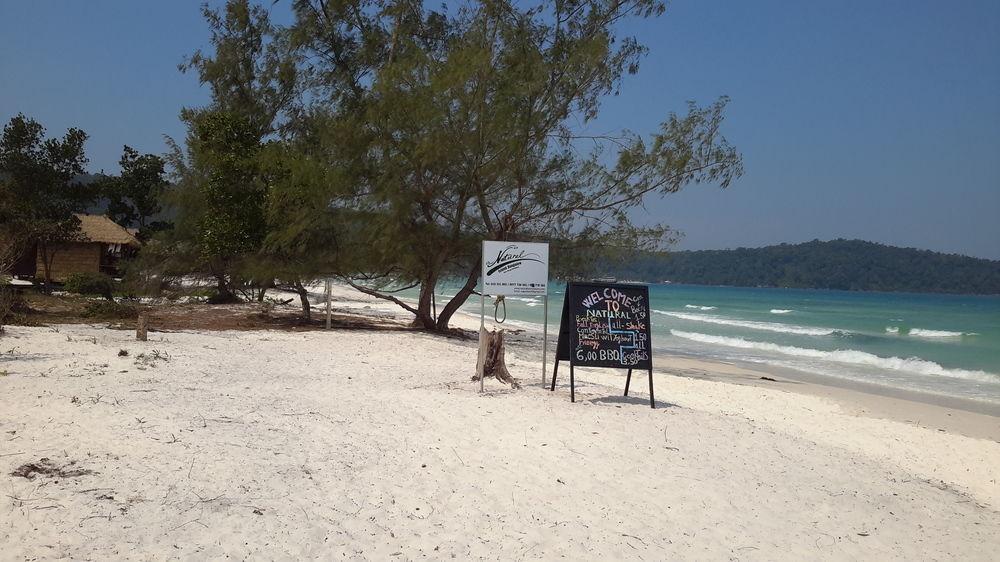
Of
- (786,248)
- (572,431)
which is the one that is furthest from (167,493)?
(786,248)

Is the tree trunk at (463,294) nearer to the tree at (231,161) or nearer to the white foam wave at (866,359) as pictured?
the tree at (231,161)

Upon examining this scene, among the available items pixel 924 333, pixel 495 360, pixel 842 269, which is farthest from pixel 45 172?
→ pixel 842 269

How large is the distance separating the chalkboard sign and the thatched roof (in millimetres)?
22071

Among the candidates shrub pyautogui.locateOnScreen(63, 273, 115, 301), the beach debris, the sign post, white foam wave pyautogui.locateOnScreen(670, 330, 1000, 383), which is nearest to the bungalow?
shrub pyautogui.locateOnScreen(63, 273, 115, 301)

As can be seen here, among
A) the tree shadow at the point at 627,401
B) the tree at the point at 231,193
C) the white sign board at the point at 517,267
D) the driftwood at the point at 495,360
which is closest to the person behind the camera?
the tree shadow at the point at 627,401

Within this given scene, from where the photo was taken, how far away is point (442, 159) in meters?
15.1

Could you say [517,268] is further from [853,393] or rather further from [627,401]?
[853,393]

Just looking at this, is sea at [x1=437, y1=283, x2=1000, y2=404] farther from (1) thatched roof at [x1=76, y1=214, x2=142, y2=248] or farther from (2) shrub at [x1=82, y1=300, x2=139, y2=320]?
(1) thatched roof at [x1=76, y1=214, x2=142, y2=248]

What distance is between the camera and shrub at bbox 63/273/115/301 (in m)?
21.5

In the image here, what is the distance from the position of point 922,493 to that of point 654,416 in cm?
253

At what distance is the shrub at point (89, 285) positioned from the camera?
21.5 m

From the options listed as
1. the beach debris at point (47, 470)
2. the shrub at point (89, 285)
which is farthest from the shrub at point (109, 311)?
the beach debris at point (47, 470)

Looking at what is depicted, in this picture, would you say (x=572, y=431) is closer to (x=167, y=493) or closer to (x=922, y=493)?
(x=922, y=493)

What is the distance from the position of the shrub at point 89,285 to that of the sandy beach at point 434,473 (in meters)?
13.3
